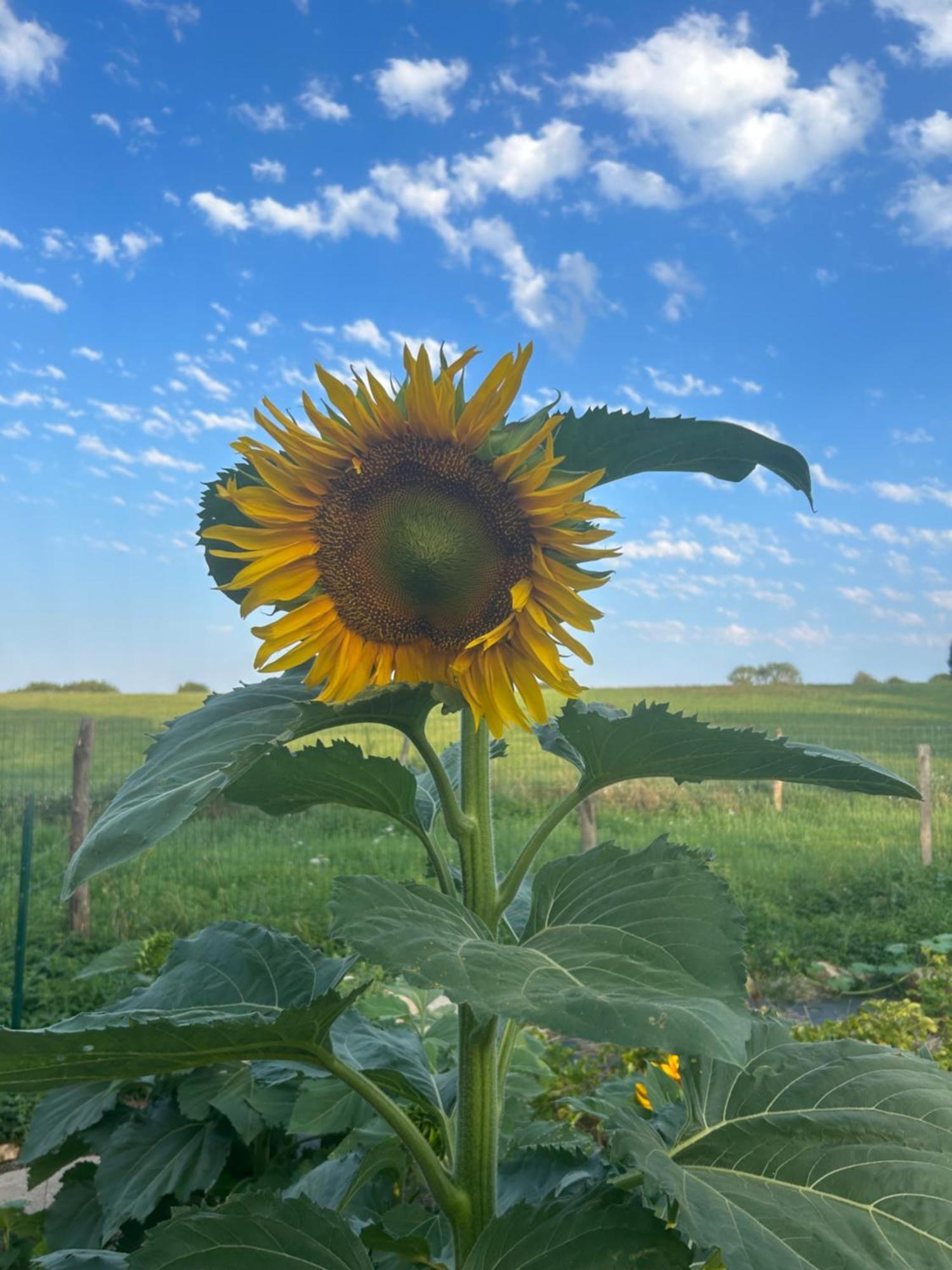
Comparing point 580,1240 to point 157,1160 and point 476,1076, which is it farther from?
point 157,1160

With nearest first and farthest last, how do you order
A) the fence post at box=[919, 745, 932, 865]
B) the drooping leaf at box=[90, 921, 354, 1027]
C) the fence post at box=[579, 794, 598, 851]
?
the drooping leaf at box=[90, 921, 354, 1027] < the fence post at box=[579, 794, 598, 851] < the fence post at box=[919, 745, 932, 865]

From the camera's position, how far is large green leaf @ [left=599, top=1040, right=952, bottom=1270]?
87 centimetres

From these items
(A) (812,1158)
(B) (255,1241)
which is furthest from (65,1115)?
(A) (812,1158)

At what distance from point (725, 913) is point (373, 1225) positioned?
57 cm

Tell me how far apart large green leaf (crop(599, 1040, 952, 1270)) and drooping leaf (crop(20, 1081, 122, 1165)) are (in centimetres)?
133

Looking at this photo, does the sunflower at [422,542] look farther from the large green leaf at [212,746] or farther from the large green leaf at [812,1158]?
the large green leaf at [812,1158]

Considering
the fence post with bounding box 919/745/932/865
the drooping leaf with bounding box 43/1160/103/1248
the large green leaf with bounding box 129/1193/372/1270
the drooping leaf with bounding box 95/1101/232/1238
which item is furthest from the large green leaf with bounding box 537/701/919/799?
the fence post with bounding box 919/745/932/865

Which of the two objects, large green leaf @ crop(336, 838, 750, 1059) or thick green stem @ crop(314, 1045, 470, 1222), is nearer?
large green leaf @ crop(336, 838, 750, 1059)

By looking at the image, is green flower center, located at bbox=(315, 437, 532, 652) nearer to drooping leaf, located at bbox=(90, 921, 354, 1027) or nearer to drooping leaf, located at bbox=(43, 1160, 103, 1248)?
drooping leaf, located at bbox=(90, 921, 354, 1027)

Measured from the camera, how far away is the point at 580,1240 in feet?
3.02

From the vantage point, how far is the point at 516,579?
1.09m

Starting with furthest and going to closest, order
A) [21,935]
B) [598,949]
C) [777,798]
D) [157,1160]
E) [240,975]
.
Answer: [777,798], [21,935], [157,1160], [240,975], [598,949]

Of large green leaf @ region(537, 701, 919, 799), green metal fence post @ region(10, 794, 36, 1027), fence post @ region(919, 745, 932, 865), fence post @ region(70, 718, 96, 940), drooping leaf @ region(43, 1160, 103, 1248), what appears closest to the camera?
large green leaf @ region(537, 701, 919, 799)

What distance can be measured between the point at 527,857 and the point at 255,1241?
0.44 metres
